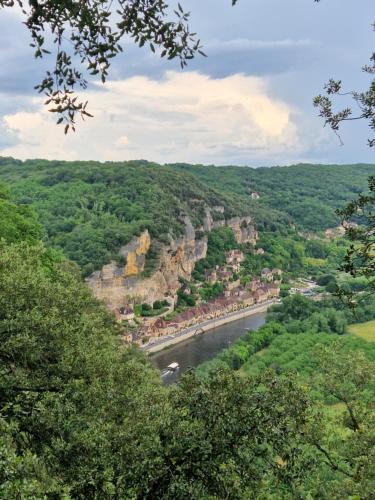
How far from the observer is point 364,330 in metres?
64.7

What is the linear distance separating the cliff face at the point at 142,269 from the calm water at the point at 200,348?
455 inches

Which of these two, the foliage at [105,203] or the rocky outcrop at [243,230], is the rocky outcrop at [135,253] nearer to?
the foliage at [105,203]

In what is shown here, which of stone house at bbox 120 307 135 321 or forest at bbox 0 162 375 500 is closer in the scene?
forest at bbox 0 162 375 500

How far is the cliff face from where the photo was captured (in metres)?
76.8

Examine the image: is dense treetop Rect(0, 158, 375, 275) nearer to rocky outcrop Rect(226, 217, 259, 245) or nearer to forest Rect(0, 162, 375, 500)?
rocky outcrop Rect(226, 217, 259, 245)

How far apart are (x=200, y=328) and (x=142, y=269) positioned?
1496 cm

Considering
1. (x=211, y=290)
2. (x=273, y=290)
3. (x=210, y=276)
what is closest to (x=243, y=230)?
(x=273, y=290)

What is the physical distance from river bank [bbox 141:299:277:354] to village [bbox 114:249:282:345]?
44.6 inches

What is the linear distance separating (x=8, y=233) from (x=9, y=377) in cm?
1650

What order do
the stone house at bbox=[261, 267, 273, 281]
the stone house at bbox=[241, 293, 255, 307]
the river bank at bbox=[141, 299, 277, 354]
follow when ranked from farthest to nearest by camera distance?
the stone house at bbox=[261, 267, 273, 281] → the stone house at bbox=[241, 293, 255, 307] → the river bank at bbox=[141, 299, 277, 354]

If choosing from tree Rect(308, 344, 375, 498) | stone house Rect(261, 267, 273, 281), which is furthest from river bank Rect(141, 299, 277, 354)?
tree Rect(308, 344, 375, 498)

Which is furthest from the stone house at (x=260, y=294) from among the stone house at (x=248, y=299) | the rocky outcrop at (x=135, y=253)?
the rocky outcrop at (x=135, y=253)

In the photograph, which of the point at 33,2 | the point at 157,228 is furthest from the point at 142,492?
the point at 157,228

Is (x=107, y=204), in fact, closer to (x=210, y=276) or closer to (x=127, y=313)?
(x=210, y=276)
